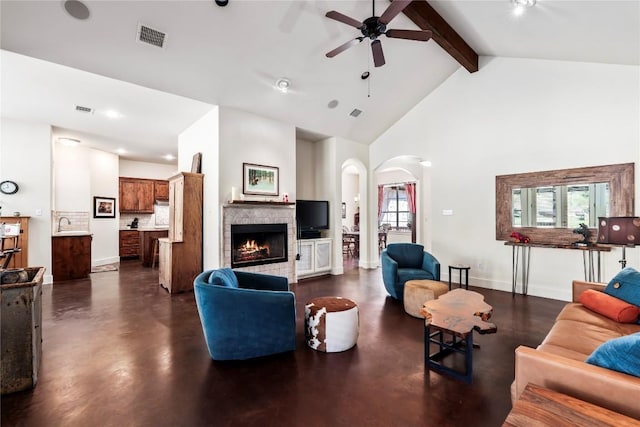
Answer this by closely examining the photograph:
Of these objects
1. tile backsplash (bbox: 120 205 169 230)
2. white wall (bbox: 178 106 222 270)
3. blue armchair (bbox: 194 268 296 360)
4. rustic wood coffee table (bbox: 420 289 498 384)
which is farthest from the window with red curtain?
blue armchair (bbox: 194 268 296 360)

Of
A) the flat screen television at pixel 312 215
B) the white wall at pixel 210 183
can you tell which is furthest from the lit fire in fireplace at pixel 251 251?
the flat screen television at pixel 312 215

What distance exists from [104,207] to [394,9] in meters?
8.66

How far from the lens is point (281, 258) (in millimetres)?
5801

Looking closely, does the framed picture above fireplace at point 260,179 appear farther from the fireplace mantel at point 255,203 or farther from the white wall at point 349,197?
Answer: the white wall at point 349,197

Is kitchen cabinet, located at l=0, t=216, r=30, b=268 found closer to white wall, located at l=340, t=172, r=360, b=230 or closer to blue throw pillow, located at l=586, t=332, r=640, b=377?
blue throw pillow, located at l=586, t=332, r=640, b=377

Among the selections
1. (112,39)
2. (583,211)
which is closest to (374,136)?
(583,211)

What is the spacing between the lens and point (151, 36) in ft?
11.7

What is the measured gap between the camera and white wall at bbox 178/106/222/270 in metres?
5.07

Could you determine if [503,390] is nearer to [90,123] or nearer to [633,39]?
[633,39]

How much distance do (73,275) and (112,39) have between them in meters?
5.08

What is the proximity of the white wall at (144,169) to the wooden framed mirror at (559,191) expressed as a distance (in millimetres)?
9086

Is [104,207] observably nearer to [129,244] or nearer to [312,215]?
[129,244]

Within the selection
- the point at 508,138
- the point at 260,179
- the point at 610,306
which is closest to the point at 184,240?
the point at 260,179

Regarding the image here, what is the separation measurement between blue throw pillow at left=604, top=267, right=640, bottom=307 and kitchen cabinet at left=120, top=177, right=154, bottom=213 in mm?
10279
